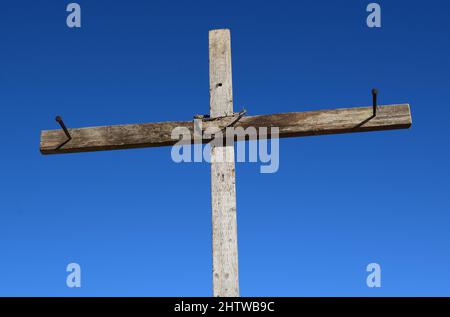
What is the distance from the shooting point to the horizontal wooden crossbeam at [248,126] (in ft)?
17.1

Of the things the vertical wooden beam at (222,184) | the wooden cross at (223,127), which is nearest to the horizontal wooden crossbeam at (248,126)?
the wooden cross at (223,127)

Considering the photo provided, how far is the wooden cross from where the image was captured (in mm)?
4816

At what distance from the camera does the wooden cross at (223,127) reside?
4.82 metres

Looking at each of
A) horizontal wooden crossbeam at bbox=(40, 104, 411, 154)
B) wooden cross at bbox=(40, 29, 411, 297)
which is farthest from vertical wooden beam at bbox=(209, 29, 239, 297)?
horizontal wooden crossbeam at bbox=(40, 104, 411, 154)

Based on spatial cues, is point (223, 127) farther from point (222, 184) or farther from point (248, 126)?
point (222, 184)

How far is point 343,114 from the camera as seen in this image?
529cm

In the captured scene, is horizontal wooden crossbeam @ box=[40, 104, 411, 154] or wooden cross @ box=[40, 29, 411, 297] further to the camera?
horizontal wooden crossbeam @ box=[40, 104, 411, 154]

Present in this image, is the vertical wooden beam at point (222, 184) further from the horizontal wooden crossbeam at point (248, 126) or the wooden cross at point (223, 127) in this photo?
the horizontal wooden crossbeam at point (248, 126)

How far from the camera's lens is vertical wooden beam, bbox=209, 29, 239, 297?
4.74 metres

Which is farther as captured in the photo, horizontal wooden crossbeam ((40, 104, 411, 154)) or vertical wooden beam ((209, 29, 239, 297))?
horizontal wooden crossbeam ((40, 104, 411, 154))

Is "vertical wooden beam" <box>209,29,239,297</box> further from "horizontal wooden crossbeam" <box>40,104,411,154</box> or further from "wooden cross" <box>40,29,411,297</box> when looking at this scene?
"horizontal wooden crossbeam" <box>40,104,411,154</box>

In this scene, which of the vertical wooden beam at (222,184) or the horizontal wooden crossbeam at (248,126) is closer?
the vertical wooden beam at (222,184)
